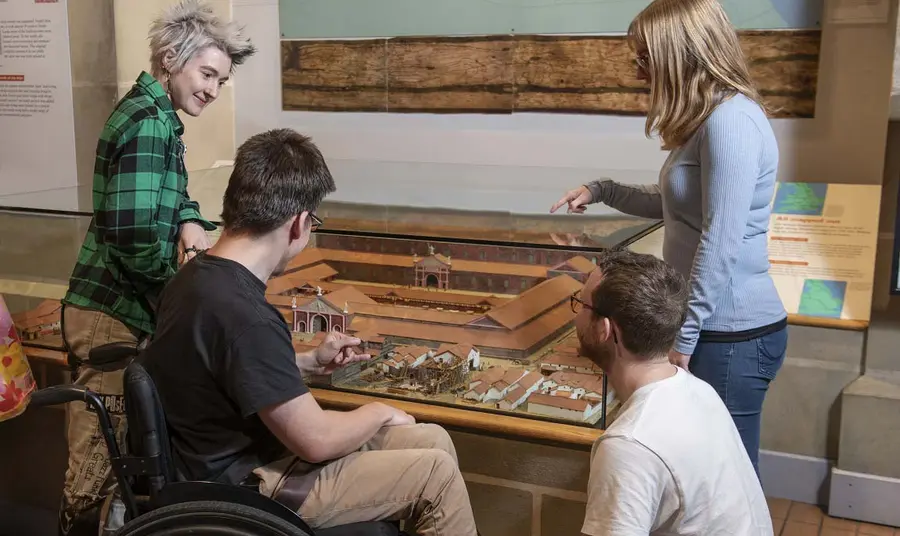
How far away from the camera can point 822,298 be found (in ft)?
11.0

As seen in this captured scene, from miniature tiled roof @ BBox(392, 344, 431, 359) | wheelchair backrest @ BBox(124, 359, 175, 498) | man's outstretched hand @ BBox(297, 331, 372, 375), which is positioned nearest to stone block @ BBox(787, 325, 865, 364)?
miniature tiled roof @ BBox(392, 344, 431, 359)

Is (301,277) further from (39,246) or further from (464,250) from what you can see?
(39,246)

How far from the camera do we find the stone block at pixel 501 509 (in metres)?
2.41

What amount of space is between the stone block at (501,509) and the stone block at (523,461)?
0.13 feet

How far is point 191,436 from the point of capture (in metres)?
1.76

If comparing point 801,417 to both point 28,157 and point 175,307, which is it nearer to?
point 175,307

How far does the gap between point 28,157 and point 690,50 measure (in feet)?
10.8

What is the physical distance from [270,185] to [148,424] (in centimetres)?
52

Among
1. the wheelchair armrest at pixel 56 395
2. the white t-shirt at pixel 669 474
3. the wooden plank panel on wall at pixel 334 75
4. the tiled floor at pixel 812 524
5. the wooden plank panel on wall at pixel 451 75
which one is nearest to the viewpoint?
the white t-shirt at pixel 669 474

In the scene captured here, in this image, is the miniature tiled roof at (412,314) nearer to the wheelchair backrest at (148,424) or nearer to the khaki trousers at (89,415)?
the khaki trousers at (89,415)

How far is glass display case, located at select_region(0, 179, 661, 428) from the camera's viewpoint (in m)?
2.28

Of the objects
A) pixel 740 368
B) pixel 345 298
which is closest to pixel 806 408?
pixel 740 368

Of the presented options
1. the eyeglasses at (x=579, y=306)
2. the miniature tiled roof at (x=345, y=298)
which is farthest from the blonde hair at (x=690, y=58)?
the miniature tiled roof at (x=345, y=298)

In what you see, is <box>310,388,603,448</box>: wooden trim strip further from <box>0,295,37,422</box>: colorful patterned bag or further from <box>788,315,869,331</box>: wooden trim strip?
<box>788,315,869,331</box>: wooden trim strip
